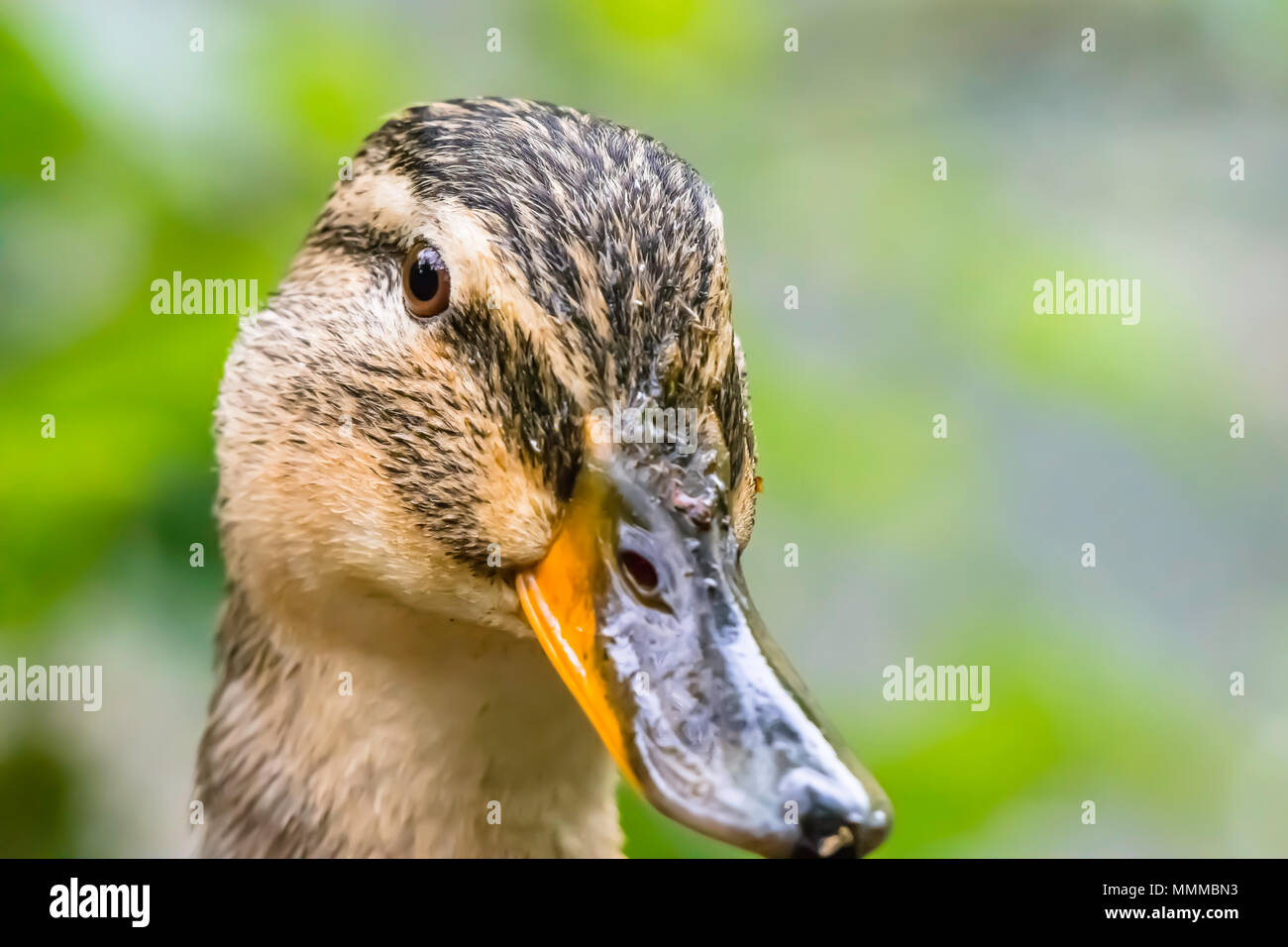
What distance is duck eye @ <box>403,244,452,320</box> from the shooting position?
132 cm

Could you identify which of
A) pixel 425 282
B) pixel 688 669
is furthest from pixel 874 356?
pixel 688 669

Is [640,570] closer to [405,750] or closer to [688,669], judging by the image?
[688,669]

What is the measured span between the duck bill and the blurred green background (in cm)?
96

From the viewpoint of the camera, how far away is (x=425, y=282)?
134 cm

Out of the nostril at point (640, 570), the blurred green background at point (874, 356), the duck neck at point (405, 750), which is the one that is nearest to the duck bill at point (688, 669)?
the nostril at point (640, 570)

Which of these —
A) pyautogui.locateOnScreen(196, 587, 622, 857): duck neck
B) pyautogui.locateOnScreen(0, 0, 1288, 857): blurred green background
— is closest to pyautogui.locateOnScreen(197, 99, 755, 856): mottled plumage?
pyautogui.locateOnScreen(196, 587, 622, 857): duck neck

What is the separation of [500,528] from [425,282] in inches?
12.1

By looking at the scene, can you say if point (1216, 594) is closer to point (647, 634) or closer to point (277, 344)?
point (647, 634)

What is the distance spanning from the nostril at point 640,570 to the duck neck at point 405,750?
0.27 metres

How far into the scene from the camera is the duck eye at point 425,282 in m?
1.32

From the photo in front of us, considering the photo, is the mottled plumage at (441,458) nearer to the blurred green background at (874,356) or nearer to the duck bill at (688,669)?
the duck bill at (688,669)

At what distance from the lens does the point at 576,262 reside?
124 centimetres

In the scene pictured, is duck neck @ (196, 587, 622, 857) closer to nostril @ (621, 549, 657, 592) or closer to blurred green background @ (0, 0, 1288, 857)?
nostril @ (621, 549, 657, 592)
